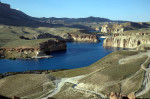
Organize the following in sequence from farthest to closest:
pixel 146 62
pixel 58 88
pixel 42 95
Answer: pixel 146 62, pixel 58 88, pixel 42 95

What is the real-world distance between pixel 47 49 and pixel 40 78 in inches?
3564

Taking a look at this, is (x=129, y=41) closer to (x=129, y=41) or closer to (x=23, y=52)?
(x=129, y=41)

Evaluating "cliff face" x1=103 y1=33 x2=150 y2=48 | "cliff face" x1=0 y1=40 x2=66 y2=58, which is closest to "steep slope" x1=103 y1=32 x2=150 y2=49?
"cliff face" x1=103 y1=33 x2=150 y2=48

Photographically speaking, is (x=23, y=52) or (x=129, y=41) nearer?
(x=23, y=52)

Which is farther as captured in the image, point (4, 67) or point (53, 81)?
point (4, 67)

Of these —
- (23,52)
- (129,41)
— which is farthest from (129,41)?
(23,52)

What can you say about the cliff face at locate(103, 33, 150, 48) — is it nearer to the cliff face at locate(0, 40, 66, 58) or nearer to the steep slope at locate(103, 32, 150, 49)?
the steep slope at locate(103, 32, 150, 49)

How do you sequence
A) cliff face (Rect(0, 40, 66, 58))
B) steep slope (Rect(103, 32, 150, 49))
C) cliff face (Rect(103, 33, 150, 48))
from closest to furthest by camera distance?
1. cliff face (Rect(0, 40, 66, 58))
2. steep slope (Rect(103, 32, 150, 49))
3. cliff face (Rect(103, 33, 150, 48))

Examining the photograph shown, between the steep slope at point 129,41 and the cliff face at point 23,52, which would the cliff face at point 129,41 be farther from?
the cliff face at point 23,52

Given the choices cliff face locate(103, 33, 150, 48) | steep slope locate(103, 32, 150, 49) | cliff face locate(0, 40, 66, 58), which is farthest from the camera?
cliff face locate(103, 33, 150, 48)

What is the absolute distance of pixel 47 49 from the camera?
5802 inches

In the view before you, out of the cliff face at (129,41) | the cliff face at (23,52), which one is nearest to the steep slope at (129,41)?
the cliff face at (129,41)

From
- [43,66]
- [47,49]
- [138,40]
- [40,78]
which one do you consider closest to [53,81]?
[40,78]

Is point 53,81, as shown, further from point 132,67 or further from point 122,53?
point 122,53
